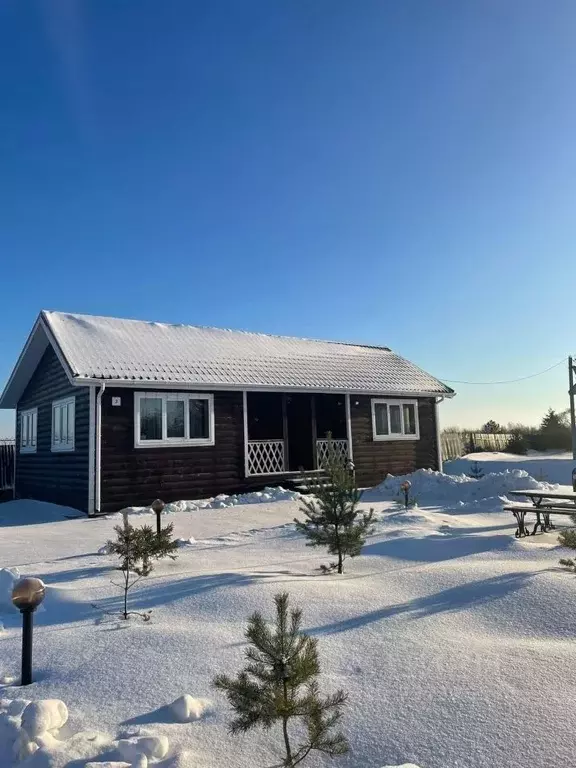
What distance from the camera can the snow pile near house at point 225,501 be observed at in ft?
43.0

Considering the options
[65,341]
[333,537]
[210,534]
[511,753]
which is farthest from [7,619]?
[65,341]

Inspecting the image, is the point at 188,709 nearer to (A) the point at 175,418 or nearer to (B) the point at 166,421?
(B) the point at 166,421

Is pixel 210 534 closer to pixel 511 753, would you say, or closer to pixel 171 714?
pixel 171 714

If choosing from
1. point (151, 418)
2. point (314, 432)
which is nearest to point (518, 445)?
point (314, 432)

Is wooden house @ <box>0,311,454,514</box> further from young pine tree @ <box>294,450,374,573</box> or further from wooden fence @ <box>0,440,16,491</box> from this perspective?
young pine tree @ <box>294,450,374,573</box>

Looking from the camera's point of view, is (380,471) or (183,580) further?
(380,471)

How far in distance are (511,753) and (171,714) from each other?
1.70 metres

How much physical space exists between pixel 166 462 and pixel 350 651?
1084 cm

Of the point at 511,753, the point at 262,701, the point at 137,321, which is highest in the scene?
the point at 137,321

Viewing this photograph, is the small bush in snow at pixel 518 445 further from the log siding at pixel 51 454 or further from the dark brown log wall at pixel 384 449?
the log siding at pixel 51 454

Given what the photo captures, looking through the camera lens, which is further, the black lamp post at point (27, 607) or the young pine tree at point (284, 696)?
the black lamp post at point (27, 607)

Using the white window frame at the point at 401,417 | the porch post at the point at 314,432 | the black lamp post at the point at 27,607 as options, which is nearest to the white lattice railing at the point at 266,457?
the porch post at the point at 314,432

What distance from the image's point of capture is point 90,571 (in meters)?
7.03

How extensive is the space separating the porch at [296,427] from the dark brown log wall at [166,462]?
4.61ft
